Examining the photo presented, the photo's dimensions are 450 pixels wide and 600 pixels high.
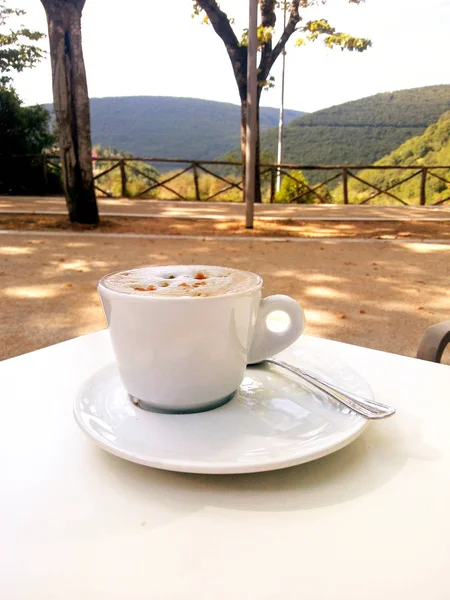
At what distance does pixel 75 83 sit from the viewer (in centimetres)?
535

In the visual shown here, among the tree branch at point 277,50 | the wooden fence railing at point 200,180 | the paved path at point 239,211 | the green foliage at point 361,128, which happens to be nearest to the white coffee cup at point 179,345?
the paved path at point 239,211

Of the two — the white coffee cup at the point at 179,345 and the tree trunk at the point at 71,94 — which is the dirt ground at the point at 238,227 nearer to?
the tree trunk at the point at 71,94

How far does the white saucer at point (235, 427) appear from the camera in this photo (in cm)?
45

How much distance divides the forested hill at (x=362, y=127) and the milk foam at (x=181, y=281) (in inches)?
1518

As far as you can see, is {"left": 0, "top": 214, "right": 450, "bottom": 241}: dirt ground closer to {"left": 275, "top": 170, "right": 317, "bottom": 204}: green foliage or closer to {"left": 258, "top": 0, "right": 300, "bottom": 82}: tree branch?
{"left": 275, "top": 170, "right": 317, "bottom": 204}: green foliage

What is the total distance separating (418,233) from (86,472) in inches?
241

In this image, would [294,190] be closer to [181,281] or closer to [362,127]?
[181,281]

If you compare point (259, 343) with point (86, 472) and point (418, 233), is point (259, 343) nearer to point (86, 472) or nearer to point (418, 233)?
point (86, 472)

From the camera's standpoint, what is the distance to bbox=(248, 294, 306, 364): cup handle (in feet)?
2.00

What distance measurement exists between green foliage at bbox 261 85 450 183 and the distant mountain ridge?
722 cm

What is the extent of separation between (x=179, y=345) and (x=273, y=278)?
3.24m

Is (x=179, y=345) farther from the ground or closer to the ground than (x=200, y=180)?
closer to the ground

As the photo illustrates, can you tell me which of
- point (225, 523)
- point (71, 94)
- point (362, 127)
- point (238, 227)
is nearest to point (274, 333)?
point (225, 523)

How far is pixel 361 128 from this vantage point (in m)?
41.2
